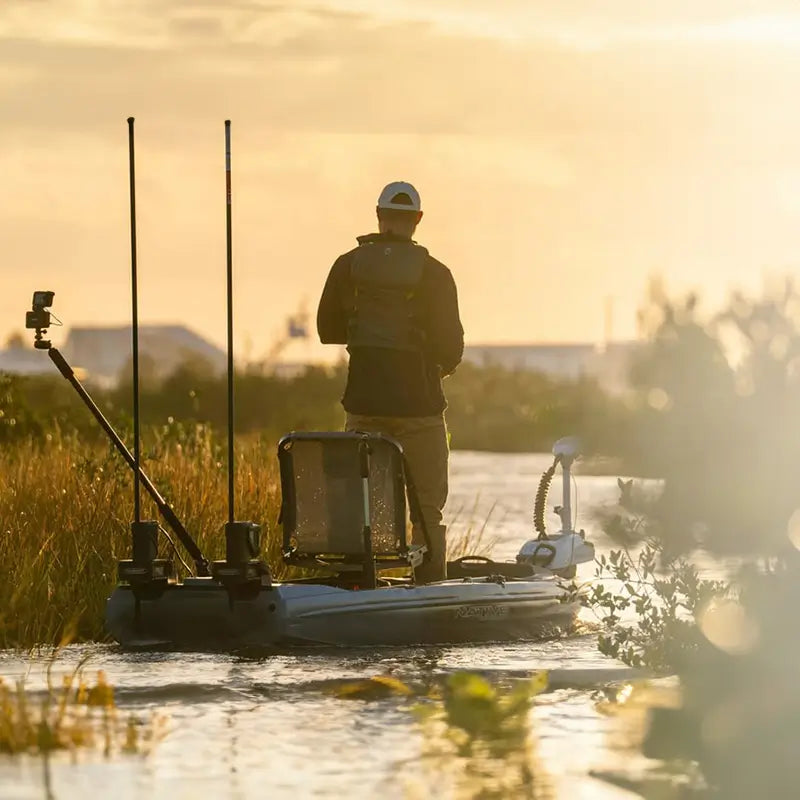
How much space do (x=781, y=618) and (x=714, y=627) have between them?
1.96 feet

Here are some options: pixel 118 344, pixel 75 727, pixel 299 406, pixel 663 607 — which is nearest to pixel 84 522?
pixel 663 607

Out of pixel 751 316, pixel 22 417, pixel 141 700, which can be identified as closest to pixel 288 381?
pixel 22 417

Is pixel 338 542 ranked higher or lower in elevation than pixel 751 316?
lower

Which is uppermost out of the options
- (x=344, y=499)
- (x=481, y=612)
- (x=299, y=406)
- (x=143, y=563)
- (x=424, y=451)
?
(x=299, y=406)

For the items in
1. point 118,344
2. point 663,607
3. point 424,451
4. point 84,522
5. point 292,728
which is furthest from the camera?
point 118,344

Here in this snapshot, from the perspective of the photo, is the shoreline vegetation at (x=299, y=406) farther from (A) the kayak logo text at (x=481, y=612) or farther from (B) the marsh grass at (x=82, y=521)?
(B) the marsh grass at (x=82, y=521)

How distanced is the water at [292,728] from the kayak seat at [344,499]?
20.3 inches

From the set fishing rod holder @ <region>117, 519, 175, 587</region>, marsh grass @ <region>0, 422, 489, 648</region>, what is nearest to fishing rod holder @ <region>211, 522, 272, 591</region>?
fishing rod holder @ <region>117, 519, 175, 587</region>

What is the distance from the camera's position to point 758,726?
7.88 meters

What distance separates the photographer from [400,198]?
463 inches

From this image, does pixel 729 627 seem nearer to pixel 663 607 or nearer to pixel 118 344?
pixel 663 607

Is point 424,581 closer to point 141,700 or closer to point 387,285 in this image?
point 387,285

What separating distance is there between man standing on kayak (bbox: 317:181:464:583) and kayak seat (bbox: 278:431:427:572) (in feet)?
0.69

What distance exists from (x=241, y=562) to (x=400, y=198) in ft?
6.51
